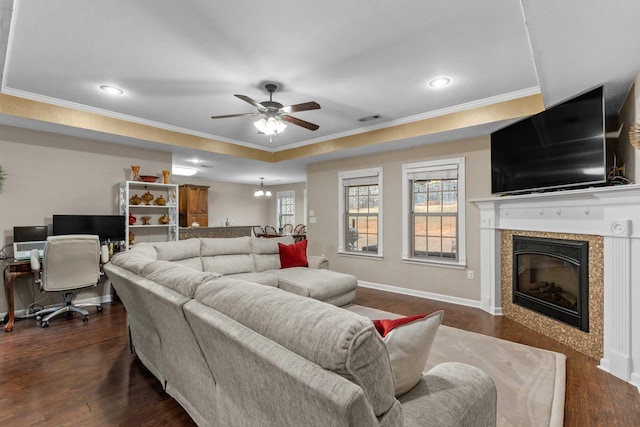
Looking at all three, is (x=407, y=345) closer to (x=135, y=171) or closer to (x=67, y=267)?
(x=67, y=267)

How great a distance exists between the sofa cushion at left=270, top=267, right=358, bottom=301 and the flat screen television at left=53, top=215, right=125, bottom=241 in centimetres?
226

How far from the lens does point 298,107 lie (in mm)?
3039

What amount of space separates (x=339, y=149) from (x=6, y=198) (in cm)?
442

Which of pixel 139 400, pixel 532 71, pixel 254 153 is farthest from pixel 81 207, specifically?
pixel 532 71

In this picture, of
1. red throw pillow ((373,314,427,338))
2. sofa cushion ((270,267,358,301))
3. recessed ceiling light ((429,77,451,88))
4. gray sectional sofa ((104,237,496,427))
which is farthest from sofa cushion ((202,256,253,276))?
red throw pillow ((373,314,427,338))

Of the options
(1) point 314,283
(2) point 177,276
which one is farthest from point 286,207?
(2) point 177,276

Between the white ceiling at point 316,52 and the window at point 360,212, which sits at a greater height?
the white ceiling at point 316,52

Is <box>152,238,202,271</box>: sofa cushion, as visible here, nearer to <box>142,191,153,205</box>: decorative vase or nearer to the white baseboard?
<box>142,191,153,205</box>: decorative vase

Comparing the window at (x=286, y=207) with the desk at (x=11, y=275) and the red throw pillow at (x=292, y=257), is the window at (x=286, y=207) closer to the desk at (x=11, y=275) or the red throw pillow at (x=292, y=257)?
the red throw pillow at (x=292, y=257)

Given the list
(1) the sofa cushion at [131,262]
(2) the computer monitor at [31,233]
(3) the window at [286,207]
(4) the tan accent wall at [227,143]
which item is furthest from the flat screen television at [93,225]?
(3) the window at [286,207]

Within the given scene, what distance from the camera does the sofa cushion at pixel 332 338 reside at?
2.54ft

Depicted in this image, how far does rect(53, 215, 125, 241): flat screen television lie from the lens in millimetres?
4043

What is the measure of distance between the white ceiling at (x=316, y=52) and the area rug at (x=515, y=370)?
7.92ft

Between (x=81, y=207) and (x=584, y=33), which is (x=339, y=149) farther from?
(x=81, y=207)
